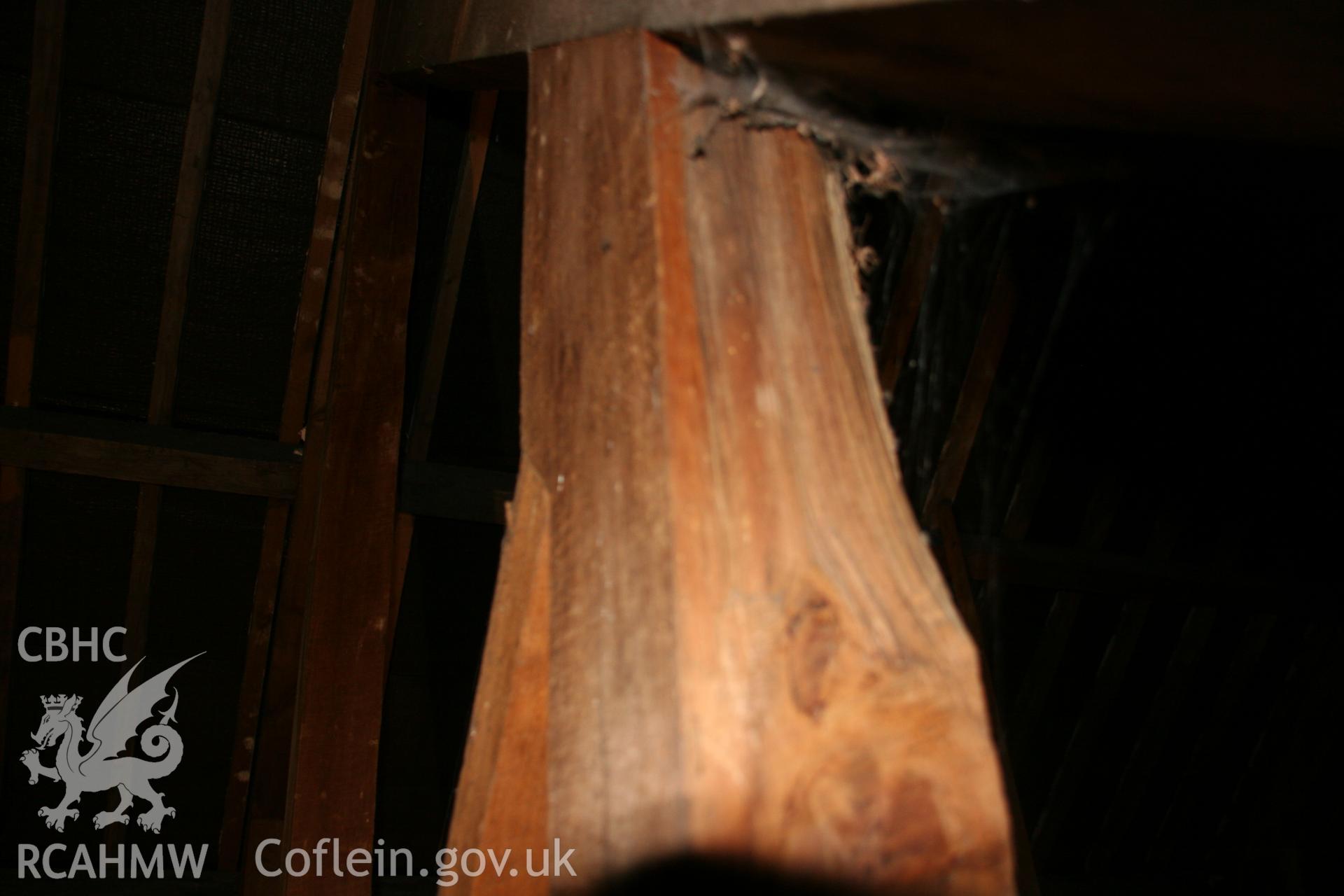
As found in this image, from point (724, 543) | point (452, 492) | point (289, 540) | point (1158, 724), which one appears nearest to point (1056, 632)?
point (1158, 724)

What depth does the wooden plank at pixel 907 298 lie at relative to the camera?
3.54m

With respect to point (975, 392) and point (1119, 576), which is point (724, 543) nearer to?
point (975, 392)

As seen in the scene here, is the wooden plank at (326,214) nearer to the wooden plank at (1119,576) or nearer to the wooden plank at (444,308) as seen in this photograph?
the wooden plank at (444,308)

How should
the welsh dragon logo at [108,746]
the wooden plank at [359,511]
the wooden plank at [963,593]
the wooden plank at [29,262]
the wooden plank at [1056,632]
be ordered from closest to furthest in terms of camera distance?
1. the wooden plank at [359,511]
2. the wooden plank at [29,262]
3. the welsh dragon logo at [108,746]
4. the wooden plank at [963,593]
5. the wooden plank at [1056,632]

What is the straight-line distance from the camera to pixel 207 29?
267cm

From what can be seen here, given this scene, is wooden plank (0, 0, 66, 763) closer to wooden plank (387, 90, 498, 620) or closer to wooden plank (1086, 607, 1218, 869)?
wooden plank (387, 90, 498, 620)

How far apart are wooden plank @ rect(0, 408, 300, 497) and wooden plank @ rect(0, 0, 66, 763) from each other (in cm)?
7

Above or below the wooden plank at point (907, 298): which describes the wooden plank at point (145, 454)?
below

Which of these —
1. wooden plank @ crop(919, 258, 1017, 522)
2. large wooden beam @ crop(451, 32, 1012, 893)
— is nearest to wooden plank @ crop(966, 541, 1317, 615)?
wooden plank @ crop(919, 258, 1017, 522)

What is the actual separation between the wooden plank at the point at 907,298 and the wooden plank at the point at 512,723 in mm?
3008

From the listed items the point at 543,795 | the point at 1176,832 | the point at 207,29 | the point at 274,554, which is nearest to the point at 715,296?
the point at 543,795

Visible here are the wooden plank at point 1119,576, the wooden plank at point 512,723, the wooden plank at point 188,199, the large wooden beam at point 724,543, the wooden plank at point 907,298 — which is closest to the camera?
the large wooden beam at point 724,543

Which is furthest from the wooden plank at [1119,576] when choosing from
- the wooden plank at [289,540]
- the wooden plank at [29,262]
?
the wooden plank at [29,262]

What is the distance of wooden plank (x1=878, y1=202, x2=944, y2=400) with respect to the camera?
139 inches
